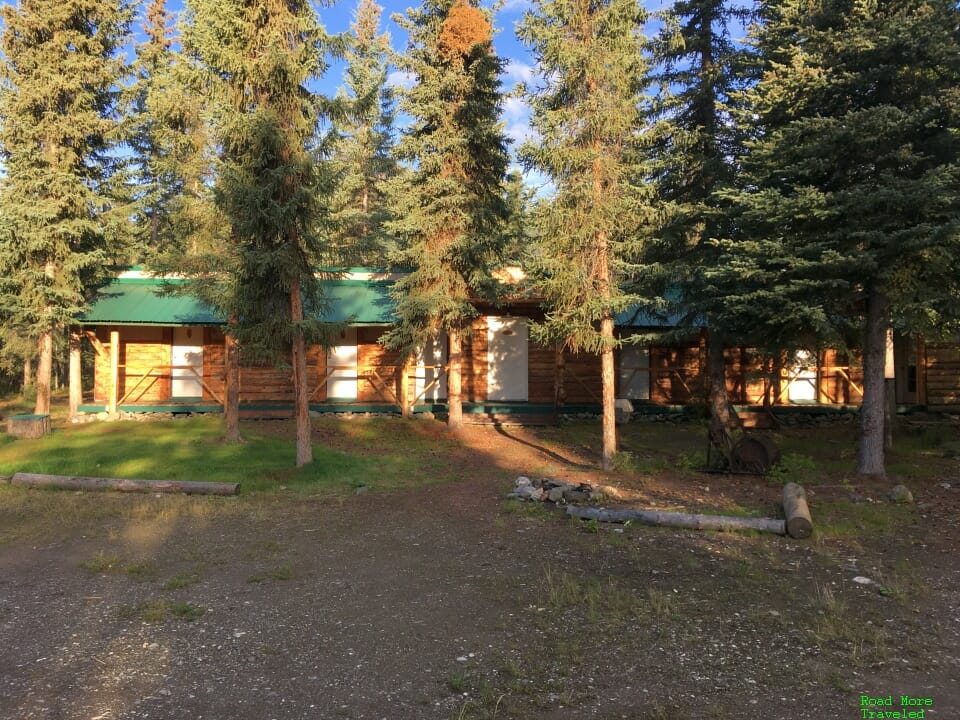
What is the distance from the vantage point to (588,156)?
461 inches

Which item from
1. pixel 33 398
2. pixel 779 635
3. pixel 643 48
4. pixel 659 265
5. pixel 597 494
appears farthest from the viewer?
pixel 33 398

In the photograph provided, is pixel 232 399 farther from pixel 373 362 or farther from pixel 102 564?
pixel 102 564

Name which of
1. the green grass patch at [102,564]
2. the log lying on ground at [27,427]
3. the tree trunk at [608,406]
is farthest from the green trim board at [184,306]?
the green grass patch at [102,564]

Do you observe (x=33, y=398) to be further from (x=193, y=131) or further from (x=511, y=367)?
(x=511, y=367)

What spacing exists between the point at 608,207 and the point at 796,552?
6.86 meters

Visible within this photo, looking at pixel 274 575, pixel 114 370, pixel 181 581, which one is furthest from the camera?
pixel 114 370

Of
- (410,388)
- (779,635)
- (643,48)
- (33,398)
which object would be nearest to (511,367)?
(410,388)

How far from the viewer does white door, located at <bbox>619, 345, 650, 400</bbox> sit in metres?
21.0

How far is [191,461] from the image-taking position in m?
12.9

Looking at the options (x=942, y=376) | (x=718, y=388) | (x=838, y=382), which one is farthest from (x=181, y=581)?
(x=942, y=376)

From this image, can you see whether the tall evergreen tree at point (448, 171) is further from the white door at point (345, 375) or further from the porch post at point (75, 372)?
the porch post at point (75, 372)

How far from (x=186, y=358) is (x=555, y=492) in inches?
592

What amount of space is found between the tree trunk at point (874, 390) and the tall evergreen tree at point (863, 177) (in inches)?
0.7

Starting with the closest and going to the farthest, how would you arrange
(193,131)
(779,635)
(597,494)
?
(779,635) → (597,494) → (193,131)
